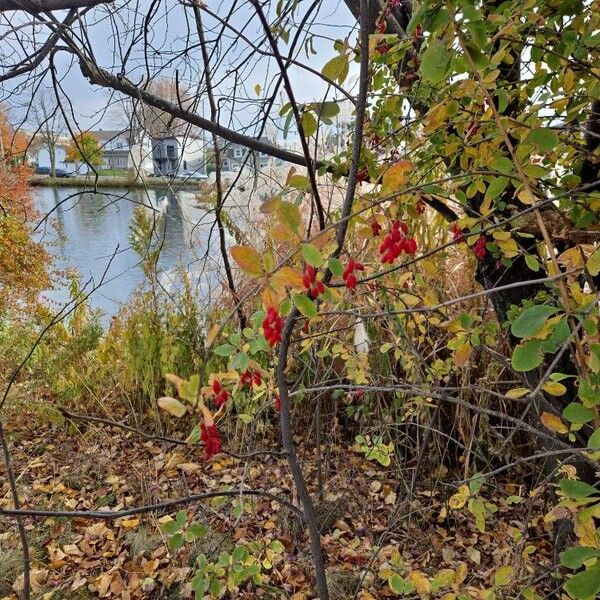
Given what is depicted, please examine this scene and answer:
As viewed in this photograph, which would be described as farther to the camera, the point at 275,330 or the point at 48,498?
the point at 48,498

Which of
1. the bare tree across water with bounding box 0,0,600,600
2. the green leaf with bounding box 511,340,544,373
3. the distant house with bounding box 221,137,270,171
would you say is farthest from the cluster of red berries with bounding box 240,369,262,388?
the distant house with bounding box 221,137,270,171

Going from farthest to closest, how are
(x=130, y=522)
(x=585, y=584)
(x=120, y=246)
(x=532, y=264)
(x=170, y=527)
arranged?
(x=120, y=246) < (x=130, y=522) < (x=532, y=264) < (x=170, y=527) < (x=585, y=584)

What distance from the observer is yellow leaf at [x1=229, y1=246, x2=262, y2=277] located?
0.43 metres

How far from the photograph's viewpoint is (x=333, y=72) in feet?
2.03

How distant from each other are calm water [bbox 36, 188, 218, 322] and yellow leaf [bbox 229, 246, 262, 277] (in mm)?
1224

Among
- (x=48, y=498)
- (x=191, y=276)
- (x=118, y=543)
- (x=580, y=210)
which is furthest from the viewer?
(x=191, y=276)

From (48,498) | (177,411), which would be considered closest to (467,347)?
(177,411)

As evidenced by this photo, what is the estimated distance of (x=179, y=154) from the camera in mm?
1473

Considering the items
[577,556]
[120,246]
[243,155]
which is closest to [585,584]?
[577,556]

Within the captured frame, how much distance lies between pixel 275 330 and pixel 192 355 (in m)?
2.14

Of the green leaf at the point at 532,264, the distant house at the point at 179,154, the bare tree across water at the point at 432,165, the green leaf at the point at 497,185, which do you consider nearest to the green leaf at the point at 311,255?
the bare tree across water at the point at 432,165

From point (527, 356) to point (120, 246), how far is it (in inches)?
111

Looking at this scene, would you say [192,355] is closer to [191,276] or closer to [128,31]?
[191,276]

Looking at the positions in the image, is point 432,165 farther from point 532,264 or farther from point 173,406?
point 173,406
